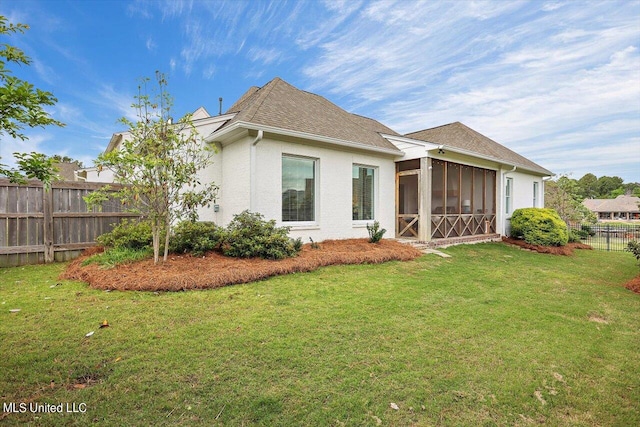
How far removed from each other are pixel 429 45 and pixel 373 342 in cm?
1172

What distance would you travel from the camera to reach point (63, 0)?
7.02 m

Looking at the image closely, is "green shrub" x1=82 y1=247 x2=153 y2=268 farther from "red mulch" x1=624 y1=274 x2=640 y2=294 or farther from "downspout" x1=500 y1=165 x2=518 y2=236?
"downspout" x1=500 y1=165 x2=518 y2=236

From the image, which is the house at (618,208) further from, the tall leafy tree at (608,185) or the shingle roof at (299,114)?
the shingle roof at (299,114)

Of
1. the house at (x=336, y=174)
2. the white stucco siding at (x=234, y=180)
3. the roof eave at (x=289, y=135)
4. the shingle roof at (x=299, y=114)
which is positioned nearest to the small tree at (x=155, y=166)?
the roof eave at (x=289, y=135)

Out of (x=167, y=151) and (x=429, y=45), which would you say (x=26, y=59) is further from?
(x=429, y=45)

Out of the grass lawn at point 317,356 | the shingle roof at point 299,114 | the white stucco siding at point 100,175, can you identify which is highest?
the shingle roof at point 299,114

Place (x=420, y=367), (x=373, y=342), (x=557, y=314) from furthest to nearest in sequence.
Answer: (x=557, y=314) → (x=373, y=342) → (x=420, y=367)

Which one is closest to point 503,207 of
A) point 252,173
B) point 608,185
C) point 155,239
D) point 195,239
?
point 252,173

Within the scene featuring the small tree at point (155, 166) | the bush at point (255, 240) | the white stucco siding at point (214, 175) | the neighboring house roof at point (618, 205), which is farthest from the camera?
the neighboring house roof at point (618, 205)

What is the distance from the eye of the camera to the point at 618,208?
5369 cm

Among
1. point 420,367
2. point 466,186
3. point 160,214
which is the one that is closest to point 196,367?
point 420,367

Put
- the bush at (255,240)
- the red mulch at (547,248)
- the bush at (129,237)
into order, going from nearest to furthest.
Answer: the bush at (255,240), the bush at (129,237), the red mulch at (547,248)

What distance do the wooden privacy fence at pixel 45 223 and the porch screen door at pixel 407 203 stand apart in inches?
373

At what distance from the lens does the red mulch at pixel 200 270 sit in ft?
16.5
